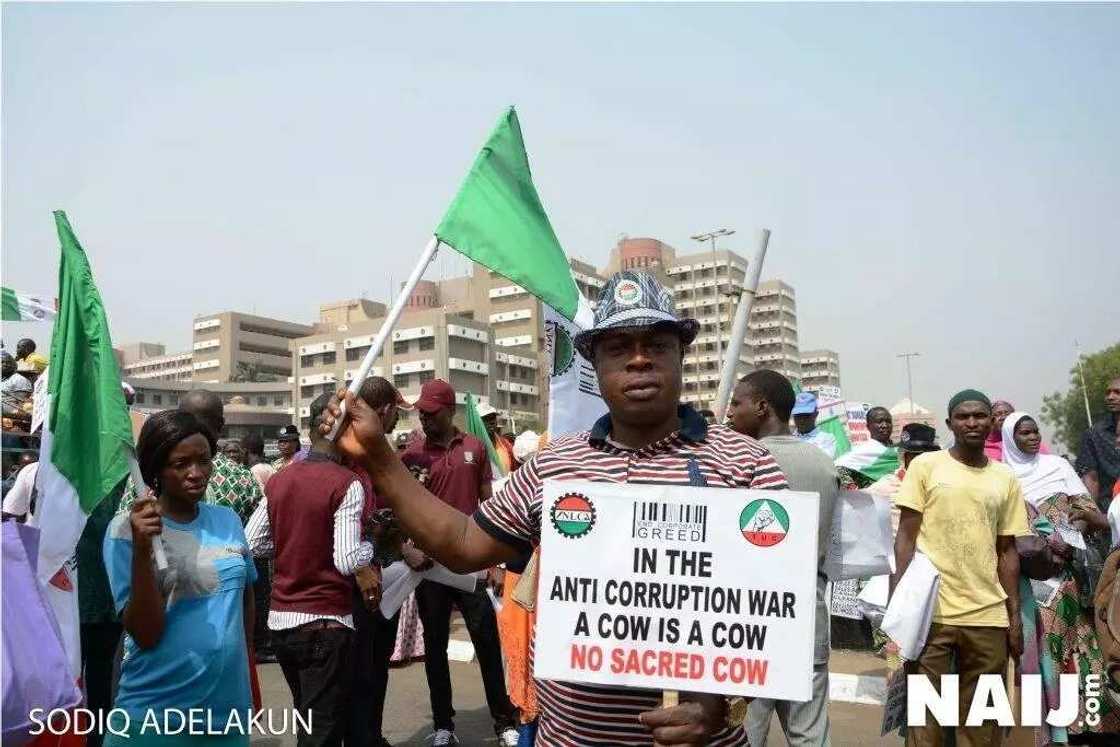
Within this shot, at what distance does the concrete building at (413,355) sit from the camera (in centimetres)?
8612

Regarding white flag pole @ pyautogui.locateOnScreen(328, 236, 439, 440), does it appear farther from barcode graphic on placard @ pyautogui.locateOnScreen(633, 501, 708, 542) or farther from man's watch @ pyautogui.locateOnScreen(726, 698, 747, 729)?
man's watch @ pyautogui.locateOnScreen(726, 698, 747, 729)

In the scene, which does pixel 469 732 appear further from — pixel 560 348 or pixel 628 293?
pixel 628 293

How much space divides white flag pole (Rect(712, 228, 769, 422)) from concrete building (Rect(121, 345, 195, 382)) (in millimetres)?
140949

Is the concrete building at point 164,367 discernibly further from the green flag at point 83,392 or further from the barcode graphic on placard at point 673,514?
the barcode graphic on placard at point 673,514

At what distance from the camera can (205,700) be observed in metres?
3.32

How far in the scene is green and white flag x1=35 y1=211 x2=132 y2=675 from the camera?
3451 millimetres

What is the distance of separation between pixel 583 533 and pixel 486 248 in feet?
4.43

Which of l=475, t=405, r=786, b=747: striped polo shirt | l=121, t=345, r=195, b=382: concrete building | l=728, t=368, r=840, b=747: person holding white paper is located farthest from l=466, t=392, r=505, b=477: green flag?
l=121, t=345, r=195, b=382: concrete building

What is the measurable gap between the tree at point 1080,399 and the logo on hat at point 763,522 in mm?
74131

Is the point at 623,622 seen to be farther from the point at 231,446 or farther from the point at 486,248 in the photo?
the point at 231,446

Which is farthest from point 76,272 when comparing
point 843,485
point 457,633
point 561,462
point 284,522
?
point 457,633

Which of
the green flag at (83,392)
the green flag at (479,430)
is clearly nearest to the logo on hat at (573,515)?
the green flag at (83,392)

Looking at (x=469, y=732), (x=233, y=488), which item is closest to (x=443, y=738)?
(x=469, y=732)

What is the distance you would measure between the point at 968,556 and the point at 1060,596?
1.49m
